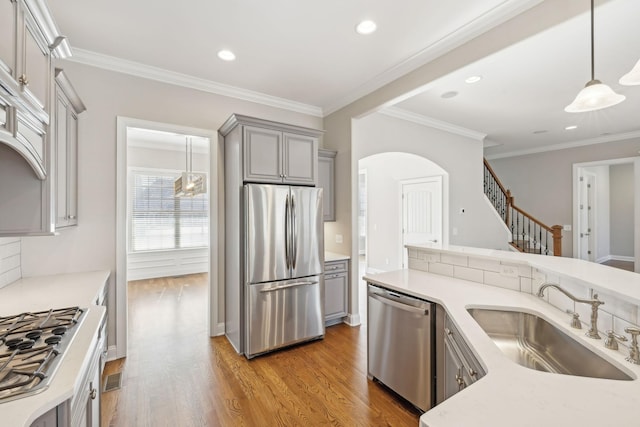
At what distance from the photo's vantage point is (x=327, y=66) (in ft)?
10.3

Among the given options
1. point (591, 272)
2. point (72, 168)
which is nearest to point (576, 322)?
point (591, 272)

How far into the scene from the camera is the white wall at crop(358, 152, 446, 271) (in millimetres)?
6379

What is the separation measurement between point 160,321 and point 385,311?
10.9 ft

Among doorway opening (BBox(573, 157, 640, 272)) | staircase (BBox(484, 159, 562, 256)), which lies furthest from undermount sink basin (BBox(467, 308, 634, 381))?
doorway opening (BBox(573, 157, 640, 272))

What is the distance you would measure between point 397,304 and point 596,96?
6.35ft

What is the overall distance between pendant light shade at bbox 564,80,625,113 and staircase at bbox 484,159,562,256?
16.7ft

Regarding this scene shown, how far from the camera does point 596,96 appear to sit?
73.0 inches

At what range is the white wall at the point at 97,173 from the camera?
8.68ft

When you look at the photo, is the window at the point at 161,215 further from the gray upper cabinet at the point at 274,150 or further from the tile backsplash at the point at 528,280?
the tile backsplash at the point at 528,280

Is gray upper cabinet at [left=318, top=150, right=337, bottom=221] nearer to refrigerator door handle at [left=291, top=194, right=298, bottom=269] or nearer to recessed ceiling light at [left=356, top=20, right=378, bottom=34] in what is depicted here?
refrigerator door handle at [left=291, top=194, right=298, bottom=269]

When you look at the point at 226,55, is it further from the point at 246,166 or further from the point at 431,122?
the point at 431,122

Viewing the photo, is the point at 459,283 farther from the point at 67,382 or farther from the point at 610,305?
the point at 67,382

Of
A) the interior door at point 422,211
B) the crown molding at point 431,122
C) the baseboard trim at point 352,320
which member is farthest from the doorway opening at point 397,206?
the baseboard trim at point 352,320

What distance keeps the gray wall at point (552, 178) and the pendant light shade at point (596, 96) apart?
19.4 ft
